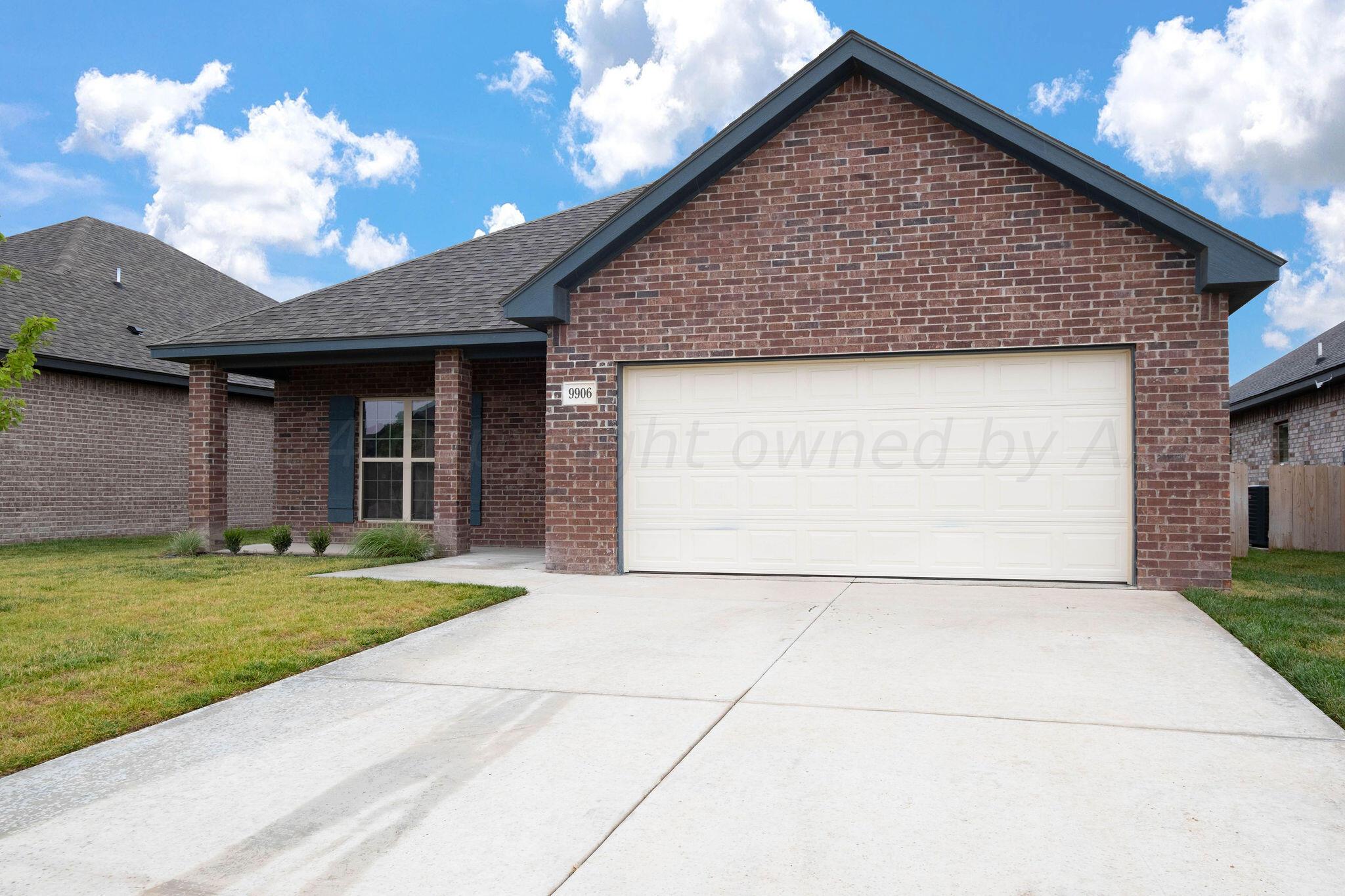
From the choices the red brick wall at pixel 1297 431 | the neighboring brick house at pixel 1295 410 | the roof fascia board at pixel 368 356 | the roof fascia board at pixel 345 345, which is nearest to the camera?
the roof fascia board at pixel 345 345

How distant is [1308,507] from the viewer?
17812mm

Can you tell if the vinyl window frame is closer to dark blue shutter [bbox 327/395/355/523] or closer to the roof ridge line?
dark blue shutter [bbox 327/395/355/523]

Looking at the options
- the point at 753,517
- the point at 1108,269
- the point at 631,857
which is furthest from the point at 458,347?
the point at 631,857

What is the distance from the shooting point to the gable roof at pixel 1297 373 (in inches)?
756

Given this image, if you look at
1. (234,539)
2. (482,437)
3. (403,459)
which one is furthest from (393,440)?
(234,539)

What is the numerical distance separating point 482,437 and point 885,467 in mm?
7575

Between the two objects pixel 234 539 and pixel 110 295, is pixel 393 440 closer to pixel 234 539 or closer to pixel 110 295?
pixel 234 539

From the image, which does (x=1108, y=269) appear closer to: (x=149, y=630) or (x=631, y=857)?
(x=631, y=857)

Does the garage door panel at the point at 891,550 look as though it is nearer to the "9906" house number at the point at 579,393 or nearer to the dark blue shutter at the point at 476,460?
the "9906" house number at the point at 579,393

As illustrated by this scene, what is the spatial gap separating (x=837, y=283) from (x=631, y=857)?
8206 mm

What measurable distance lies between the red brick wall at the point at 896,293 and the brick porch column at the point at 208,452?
6705mm

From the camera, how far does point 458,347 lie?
45.0ft

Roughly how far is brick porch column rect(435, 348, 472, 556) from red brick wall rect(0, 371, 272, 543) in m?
9.18

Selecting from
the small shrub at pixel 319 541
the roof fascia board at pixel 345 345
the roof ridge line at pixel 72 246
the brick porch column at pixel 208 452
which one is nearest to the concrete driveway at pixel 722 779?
the roof fascia board at pixel 345 345
